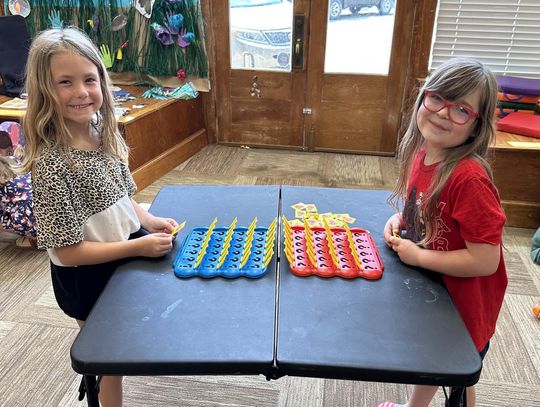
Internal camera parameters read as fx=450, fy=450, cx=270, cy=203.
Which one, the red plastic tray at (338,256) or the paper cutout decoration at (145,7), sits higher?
the paper cutout decoration at (145,7)

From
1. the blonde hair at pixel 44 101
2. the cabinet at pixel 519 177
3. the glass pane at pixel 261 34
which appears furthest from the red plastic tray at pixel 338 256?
the glass pane at pixel 261 34

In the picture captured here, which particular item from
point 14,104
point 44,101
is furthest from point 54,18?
point 44,101

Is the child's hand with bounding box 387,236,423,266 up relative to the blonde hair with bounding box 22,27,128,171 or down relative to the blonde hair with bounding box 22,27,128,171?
down

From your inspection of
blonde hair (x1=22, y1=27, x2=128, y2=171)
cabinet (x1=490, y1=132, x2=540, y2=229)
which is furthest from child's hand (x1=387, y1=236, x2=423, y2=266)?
cabinet (x1=490, y1=132, x2=540, y2=229)

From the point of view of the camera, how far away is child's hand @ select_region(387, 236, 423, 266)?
1035 mm

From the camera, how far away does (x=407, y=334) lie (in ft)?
2.78

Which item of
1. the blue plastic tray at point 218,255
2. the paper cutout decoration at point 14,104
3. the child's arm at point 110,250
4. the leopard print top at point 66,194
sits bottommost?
the blue plastic tray at point 218,255

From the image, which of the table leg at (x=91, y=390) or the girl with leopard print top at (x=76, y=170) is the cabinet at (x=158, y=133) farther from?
the table leg at (x=91, y=390)

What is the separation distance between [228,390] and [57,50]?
1.16 metres

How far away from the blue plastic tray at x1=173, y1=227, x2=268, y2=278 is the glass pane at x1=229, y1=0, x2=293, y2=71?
256cm

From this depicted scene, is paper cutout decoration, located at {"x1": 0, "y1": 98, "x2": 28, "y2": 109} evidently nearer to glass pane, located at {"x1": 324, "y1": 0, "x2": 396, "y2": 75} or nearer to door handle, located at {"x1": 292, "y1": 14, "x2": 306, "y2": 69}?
door handle, located at {"x1": 292, "y1": 14, "x2": 306, "y2": 69}

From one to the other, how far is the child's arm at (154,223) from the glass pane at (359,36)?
2.53 metres

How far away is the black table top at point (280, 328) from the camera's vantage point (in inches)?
30.8

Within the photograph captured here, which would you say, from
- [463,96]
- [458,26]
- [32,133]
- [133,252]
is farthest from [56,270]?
[458,26]
